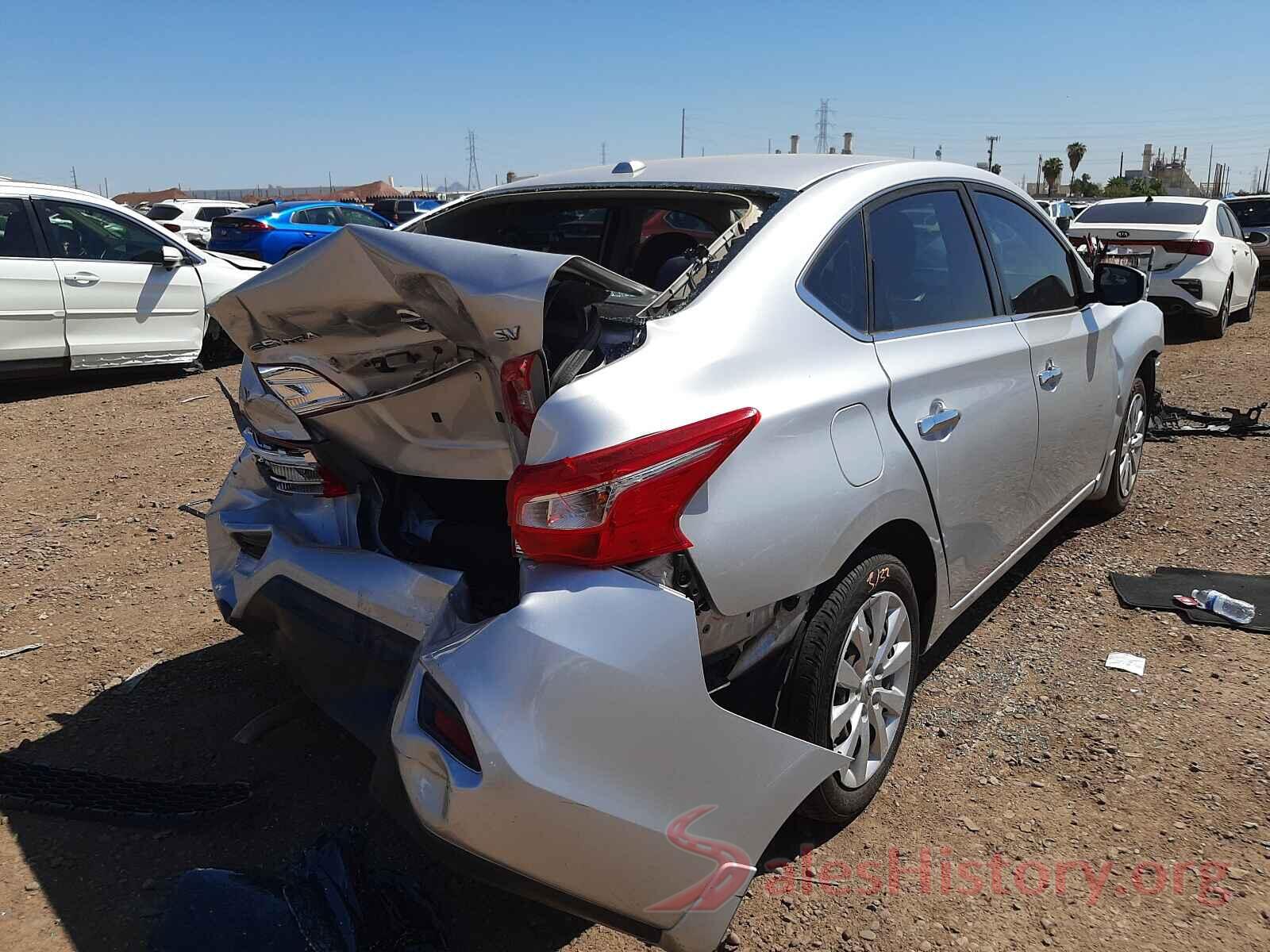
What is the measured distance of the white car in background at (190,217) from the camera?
18484mm

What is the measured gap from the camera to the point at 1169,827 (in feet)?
8.98

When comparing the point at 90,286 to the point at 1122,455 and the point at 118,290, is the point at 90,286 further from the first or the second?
the point at 1122,455

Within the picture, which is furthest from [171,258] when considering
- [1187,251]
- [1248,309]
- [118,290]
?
[1248,309]

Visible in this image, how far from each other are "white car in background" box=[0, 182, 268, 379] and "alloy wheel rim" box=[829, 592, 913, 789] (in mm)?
7643

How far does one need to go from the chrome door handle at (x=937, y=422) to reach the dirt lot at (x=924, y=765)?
1050 mm

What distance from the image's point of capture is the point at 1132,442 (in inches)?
200

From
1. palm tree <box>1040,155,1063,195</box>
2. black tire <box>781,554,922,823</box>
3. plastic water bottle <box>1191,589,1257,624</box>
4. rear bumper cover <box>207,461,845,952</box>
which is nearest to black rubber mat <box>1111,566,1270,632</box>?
plastic water bottle <box>1191,589,1257,624</box>

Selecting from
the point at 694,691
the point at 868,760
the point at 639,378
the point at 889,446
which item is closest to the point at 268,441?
the point at 639,378

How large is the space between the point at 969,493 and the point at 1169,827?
1.06 metres

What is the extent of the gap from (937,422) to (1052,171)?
70.1 m

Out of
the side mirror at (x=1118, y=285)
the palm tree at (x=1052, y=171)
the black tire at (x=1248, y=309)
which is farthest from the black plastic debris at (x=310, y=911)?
the palm tree at (x=1052, y=171)

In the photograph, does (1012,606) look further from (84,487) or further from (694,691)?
(84,487)

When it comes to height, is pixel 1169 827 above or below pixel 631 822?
below

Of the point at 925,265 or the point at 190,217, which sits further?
the point at 190,217
